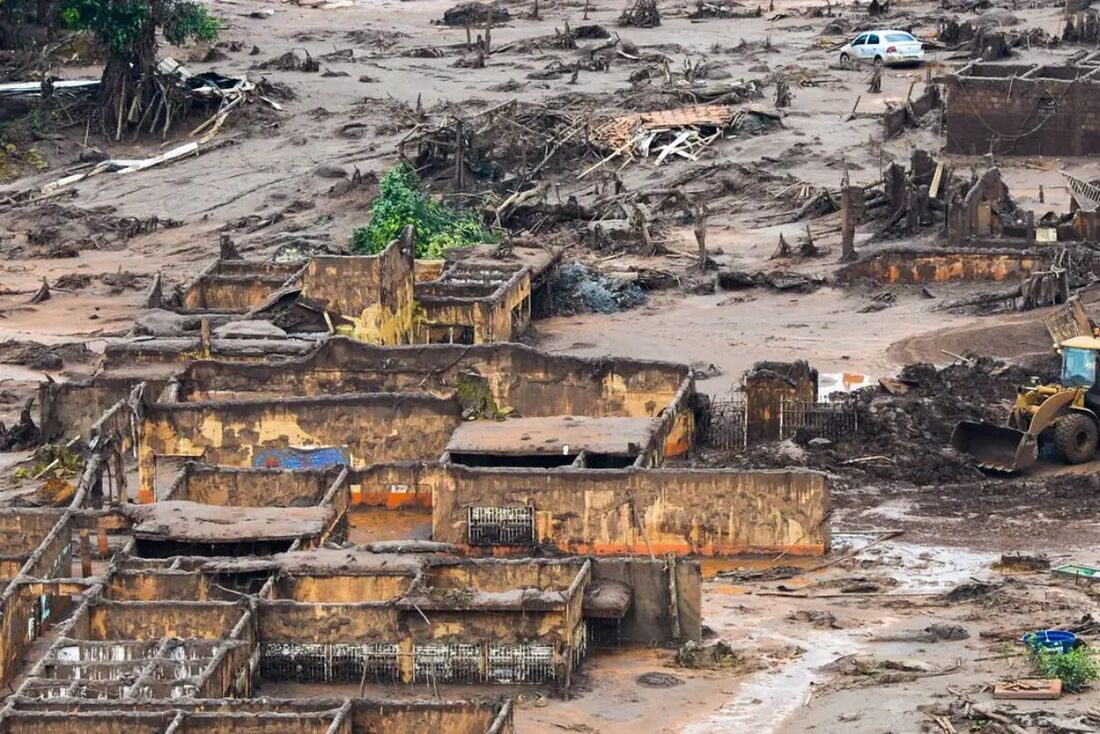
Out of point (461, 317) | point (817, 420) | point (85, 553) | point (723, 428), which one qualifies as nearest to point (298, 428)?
point (85, 553)

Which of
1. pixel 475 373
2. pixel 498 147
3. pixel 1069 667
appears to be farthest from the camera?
pixel 498 147

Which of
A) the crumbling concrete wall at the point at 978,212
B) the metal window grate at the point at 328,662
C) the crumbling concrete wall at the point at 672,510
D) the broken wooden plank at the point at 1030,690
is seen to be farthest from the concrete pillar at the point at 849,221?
the broken wooden plank at the point at 1030,690

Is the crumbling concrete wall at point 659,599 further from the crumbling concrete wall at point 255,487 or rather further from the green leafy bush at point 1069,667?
the crumbling concrete wall at point 255,487

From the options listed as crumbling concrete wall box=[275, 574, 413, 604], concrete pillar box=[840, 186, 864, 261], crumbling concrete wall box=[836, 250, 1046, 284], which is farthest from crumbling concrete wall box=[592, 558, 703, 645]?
concrete pillar box=[840, 186, 864, 261]

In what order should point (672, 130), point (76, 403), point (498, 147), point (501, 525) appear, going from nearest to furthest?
point (501, 525)
point (76, 403)
point (498, 147)
point (672, 130)

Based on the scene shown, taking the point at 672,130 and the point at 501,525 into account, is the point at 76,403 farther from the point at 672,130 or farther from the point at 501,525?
the point at 672,130

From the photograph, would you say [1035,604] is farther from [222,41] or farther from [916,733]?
[222,41]
